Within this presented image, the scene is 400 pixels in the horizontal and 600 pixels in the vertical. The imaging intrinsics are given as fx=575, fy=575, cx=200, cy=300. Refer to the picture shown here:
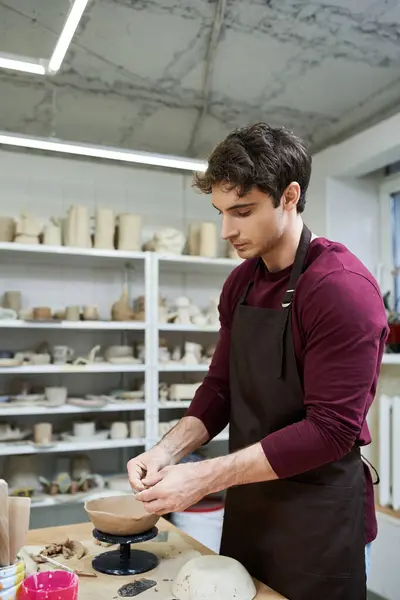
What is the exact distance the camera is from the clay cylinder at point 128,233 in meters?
3.52

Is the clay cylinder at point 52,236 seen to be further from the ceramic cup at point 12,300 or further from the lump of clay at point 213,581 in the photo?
the lump of clay at point 213,581

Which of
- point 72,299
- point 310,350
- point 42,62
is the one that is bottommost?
point 310,350

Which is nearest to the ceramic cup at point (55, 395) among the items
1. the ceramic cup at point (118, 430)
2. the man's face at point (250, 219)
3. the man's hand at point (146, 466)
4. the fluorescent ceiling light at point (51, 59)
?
the ceramic cup at point (118, 430)

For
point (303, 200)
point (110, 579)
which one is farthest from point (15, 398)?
point (303, 200)

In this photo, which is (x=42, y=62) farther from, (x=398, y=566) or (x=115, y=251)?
(x=398, y=566)

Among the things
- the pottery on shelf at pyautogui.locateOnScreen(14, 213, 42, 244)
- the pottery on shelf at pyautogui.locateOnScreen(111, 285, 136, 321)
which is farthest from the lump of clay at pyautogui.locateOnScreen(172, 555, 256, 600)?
the pottery on shelf at pyautogui.locateOnScreen(14, 213, 42, 244)

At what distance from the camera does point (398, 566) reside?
2.98 m

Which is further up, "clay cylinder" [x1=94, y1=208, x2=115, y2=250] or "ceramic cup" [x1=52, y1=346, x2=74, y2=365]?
"clay cylinder" [x1=94, y1=208, x2=115, y2=250]

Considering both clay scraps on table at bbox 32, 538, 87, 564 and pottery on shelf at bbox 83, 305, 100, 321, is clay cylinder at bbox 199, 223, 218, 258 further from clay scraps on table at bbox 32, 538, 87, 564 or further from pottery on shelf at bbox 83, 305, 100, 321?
clay scraps on table at bbox 32, 538, 87, 564

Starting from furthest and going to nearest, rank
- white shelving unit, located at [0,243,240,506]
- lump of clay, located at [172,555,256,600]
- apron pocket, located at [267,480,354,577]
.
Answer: white shelving unit, located at [0,243,240,506]
apron pocket, located at [267,480,354,577]
lump of clay, located at [172,555,256,600]

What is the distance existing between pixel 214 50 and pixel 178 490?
2.35 meters

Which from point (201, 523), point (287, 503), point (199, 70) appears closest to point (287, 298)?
point (287, 503)

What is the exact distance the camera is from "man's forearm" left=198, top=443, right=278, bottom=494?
48.9 inches

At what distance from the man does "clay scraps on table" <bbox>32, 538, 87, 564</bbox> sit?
10.0 inches
